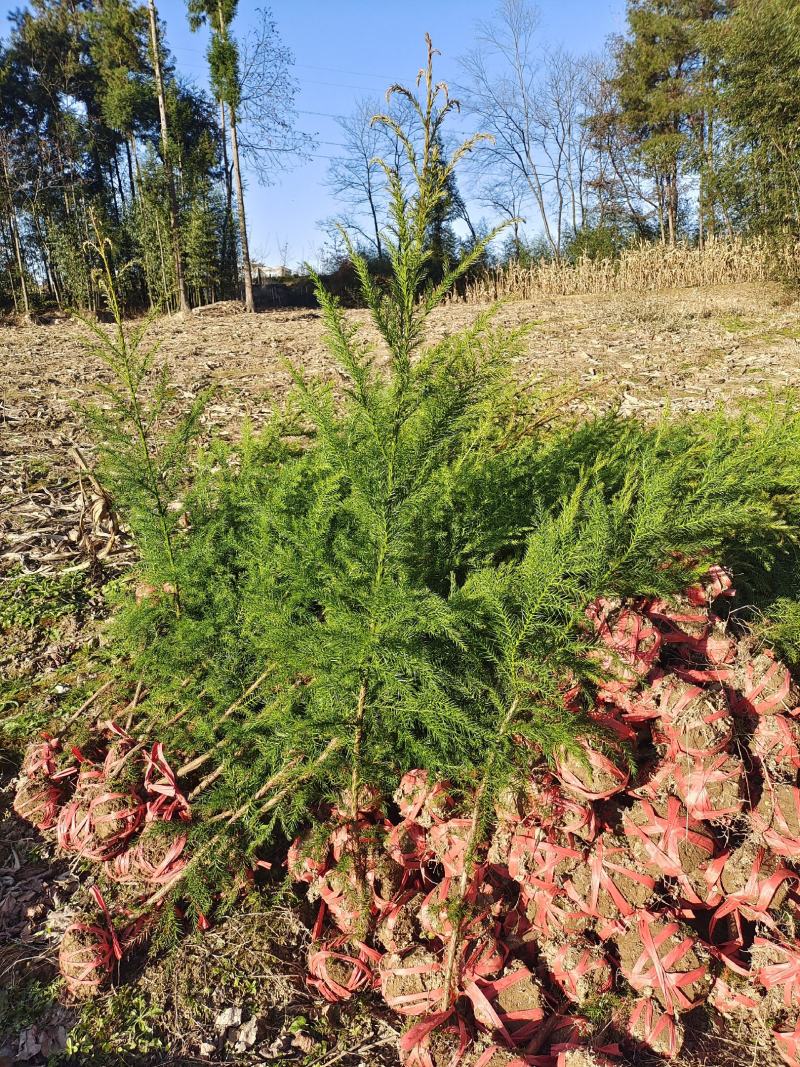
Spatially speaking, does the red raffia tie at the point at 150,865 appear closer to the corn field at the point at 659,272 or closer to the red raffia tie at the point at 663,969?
the red raffia tie at the point at 663,969

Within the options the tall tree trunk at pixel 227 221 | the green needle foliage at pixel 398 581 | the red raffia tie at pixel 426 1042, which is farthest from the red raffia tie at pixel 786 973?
the tall tree trunk at pixel 227 221

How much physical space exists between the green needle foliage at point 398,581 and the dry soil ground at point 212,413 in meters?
0.44

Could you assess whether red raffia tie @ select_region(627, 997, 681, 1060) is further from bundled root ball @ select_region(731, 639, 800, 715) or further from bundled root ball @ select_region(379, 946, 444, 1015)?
bundled root ball @ select_region(731, 639, 800, 715)

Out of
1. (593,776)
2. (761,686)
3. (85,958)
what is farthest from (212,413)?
(761,686)

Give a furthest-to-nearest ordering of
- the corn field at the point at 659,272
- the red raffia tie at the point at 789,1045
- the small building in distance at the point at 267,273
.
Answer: the small building in distance at the point at 267,273, the corn field at the point at 659,272, the red raffia tie at the point at 789,1045

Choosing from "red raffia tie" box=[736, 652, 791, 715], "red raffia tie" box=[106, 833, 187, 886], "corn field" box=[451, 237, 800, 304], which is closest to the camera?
"red raffia tie" box=[736, 652, 791, 715]

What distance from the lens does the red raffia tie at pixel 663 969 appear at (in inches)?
62.4

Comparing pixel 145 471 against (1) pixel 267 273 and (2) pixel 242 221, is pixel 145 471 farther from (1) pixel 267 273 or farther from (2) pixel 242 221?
(1) pixel 267 273

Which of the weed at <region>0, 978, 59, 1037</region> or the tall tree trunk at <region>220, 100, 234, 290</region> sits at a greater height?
the tall tree trunk at <region>220, 100, 234, 290</region>

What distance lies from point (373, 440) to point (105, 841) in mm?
1584

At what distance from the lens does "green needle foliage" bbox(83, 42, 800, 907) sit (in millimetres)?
1663

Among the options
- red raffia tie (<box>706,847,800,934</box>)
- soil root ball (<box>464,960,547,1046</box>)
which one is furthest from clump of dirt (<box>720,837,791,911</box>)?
soil root ball (<box>464,960,547,1046</box>)

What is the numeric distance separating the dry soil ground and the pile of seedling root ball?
0.62 feet

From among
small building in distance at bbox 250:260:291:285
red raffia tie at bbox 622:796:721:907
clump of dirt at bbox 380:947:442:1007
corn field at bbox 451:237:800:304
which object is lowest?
clump of dirt at bbox 380:947:442:1007
